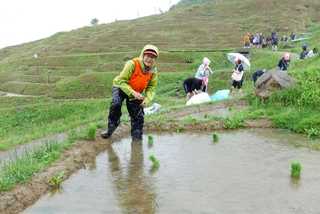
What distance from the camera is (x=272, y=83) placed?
1308 centimetres

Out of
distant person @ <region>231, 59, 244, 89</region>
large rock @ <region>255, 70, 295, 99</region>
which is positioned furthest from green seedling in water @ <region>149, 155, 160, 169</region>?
distant person @ <region>231, 59, 244, 89</region>

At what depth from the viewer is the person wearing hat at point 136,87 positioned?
9227 millimetres

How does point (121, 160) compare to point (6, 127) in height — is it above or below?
above

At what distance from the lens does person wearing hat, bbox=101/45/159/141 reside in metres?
9.23

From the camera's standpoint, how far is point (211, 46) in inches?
1971

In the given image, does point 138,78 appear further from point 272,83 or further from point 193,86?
point 193,86

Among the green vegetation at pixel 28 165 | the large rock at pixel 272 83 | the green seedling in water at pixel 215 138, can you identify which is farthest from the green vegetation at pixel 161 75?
the green seedling in water at pixel 215 138

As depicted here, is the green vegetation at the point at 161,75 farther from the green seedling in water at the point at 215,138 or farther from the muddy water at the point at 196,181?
the green seedling in water at the point at 215,138

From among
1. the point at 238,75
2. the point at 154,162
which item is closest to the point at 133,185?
the point at 154,162

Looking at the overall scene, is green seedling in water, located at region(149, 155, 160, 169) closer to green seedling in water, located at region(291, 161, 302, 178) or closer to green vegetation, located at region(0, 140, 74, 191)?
green vegetation, located at region(0, 140, 74, 191)

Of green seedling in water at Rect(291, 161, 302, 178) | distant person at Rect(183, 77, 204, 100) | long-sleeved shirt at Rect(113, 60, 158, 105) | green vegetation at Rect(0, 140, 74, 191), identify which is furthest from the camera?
distant person at Rect(183, 77, 204, 100)

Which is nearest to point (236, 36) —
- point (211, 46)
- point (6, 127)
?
point (211, 46)

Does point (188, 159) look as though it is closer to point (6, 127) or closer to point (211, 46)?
point (6, 127)

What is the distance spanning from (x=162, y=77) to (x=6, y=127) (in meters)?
11.0
